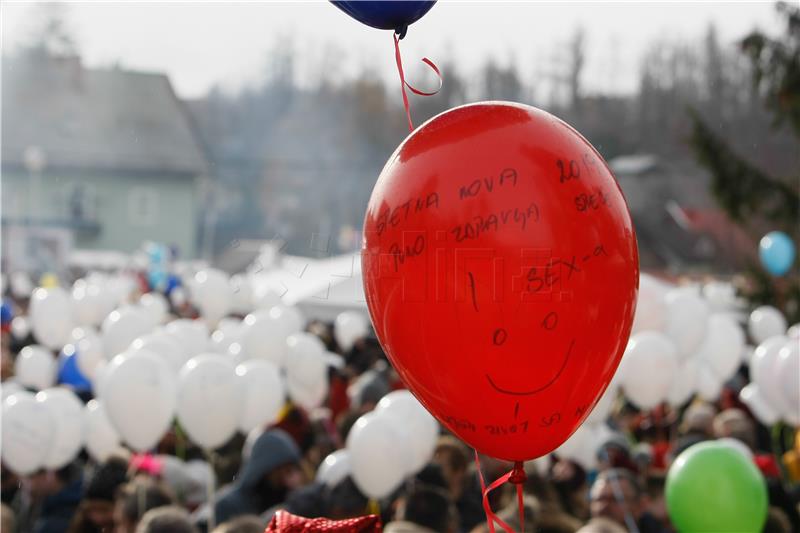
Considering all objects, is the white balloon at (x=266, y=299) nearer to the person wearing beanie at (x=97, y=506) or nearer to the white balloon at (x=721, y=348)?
the white balloon at (x=721, y=348)

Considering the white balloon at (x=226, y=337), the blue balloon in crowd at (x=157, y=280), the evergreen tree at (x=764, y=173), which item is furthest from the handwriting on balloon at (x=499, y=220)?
the blue balloon in crowd at (x=157, y=280)

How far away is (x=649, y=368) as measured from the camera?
5.92 metres

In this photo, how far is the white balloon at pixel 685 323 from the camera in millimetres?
6961

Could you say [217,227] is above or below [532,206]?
below

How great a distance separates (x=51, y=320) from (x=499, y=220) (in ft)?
27.8

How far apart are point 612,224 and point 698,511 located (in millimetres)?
1907

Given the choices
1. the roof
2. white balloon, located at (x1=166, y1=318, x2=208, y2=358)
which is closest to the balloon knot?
white balloon, located at (x1=166, y1=318, x2=208, y2=358)

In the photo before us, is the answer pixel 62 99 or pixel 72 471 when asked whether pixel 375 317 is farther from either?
pixel 62 99

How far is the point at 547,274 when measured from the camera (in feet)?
5.99

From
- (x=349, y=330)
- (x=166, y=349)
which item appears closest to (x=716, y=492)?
(x=166, y=349)

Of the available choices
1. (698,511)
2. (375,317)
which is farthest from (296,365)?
(375,317)

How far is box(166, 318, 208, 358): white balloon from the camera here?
6227 mm

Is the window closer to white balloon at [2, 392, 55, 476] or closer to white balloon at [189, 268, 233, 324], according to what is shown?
white balloon at [189, 268, 233, 324]

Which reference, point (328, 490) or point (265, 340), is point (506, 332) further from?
point (265, 340)
